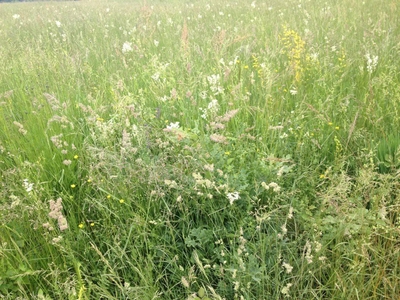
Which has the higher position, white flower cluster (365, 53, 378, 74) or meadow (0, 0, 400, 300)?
white flower cluster (365, 53, 378, 74)

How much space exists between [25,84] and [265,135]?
2201 mm

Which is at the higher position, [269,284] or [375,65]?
[375,65]

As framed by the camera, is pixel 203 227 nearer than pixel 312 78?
Yes

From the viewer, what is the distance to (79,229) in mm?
1684

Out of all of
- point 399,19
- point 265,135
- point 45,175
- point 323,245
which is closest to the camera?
point 323,245

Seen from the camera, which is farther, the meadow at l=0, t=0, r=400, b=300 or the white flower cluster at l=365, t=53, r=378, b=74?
the white flower cluster at l=365, t=53, r=378, b=74

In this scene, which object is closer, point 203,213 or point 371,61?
point 203,213

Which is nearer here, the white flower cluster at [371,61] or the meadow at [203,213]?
the meadow at [203,213]

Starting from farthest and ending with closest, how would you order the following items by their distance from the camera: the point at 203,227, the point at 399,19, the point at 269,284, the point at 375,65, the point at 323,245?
1. the point at 399,19
2. the point at 375,65
3. the point at 203,227
4. the point at 323,245
5. the point at 269,284

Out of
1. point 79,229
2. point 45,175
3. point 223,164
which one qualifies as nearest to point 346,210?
point 223,164

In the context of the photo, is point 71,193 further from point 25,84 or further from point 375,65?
point 375,65

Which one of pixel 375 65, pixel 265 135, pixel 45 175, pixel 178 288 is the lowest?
pixel 178 288

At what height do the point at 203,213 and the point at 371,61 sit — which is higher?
the point at 371,61

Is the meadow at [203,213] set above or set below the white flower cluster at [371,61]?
below
